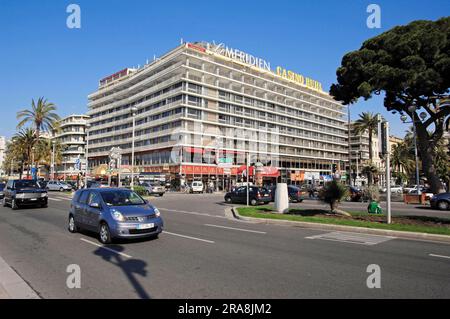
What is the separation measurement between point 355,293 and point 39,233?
33.3 feet

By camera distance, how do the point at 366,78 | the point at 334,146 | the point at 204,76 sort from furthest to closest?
1. the point at 334,146
2. the point at 204,76
3. the point at 366,78

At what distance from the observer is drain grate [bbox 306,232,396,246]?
993 cm

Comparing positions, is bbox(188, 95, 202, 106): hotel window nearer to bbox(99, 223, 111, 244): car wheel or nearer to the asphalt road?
the asphalt road

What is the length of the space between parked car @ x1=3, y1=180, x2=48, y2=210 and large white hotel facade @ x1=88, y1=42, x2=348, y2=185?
3436cm

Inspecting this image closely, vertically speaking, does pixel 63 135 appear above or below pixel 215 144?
above

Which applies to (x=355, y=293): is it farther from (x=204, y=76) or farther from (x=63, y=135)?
(x=63, y=135)

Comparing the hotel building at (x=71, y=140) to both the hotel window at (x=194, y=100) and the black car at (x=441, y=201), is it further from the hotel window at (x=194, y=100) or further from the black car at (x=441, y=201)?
the black car at (x=441, y=201)

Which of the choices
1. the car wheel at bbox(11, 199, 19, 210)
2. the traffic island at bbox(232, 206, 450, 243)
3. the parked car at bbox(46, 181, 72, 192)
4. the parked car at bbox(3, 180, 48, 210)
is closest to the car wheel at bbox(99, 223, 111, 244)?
the traffic island at bbox(232, 206, 450, 243)

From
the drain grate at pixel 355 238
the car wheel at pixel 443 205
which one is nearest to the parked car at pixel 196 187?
the car wheel at pixel 443 205

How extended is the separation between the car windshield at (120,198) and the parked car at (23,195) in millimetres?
12632

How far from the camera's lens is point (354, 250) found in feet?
28.1

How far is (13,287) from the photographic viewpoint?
536 cm

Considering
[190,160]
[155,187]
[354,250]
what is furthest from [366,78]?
[190,160]

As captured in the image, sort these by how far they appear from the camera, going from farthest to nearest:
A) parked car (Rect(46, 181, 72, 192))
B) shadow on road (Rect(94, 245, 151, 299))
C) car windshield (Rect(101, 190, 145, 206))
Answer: parked car (Rect(46, 181, 72, 192)), car windshield (Rect(101, 190, 145, 206)), shadow on road (Rect(94, 245, 151, 299))
